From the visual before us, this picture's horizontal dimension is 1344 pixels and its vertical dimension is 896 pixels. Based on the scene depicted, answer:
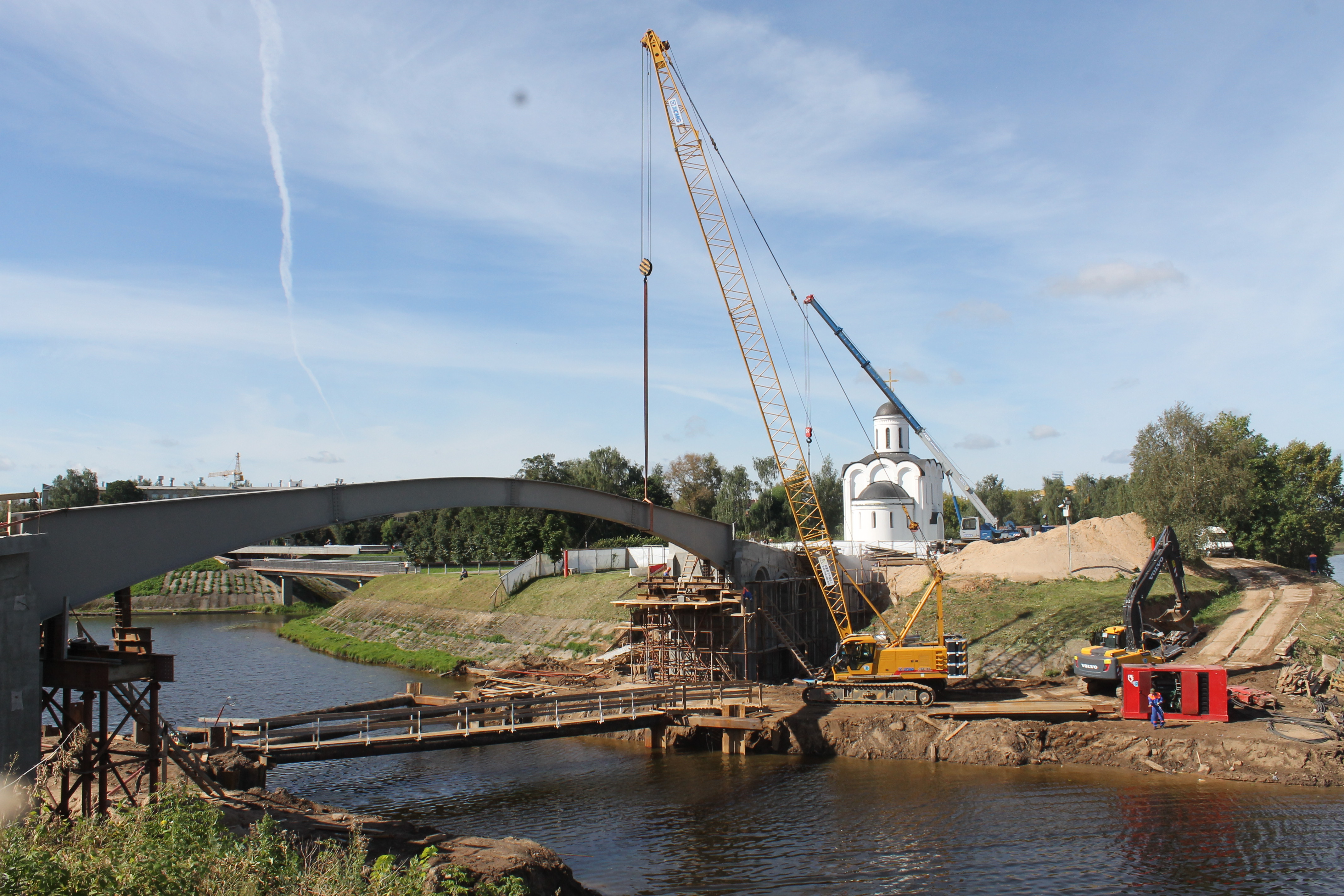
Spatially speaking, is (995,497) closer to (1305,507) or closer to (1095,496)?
(1095,496)

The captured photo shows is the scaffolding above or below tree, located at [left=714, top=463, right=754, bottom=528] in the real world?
below

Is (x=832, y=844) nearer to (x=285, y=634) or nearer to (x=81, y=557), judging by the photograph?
(x=81, y=557)

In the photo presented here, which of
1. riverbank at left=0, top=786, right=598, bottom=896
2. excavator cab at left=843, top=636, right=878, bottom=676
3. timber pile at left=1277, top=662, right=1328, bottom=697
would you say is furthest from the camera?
excavator cab at left=843, top=636, right=878, bottom=676

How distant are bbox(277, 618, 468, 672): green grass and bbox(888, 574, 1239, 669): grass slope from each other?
2552 centimetres

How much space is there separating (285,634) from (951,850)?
60473 millimetres

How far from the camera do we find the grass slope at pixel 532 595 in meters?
52.7

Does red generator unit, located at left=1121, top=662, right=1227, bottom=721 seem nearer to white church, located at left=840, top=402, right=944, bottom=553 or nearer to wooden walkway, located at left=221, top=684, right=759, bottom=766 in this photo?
wooden walkway, located at left=221, top=684, right=759, bottom=766

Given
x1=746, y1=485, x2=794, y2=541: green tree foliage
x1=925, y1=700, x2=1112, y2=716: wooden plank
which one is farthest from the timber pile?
x1=746, y1=485, x2=794, y2=541: green tree foliage

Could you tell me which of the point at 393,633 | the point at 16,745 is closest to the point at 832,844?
the point at 16,745

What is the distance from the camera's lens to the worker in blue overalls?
2616cm

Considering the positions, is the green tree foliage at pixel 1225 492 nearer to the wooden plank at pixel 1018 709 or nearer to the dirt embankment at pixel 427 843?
the wooden plank at pixel 1018 709

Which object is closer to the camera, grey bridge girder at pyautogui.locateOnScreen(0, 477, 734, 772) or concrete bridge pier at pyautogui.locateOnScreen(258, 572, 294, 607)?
grey bridge girder at pyautogui.locateOnScreen(0, 477, 734, 772)

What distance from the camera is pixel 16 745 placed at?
15.3 m

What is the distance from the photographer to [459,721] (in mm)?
25422
